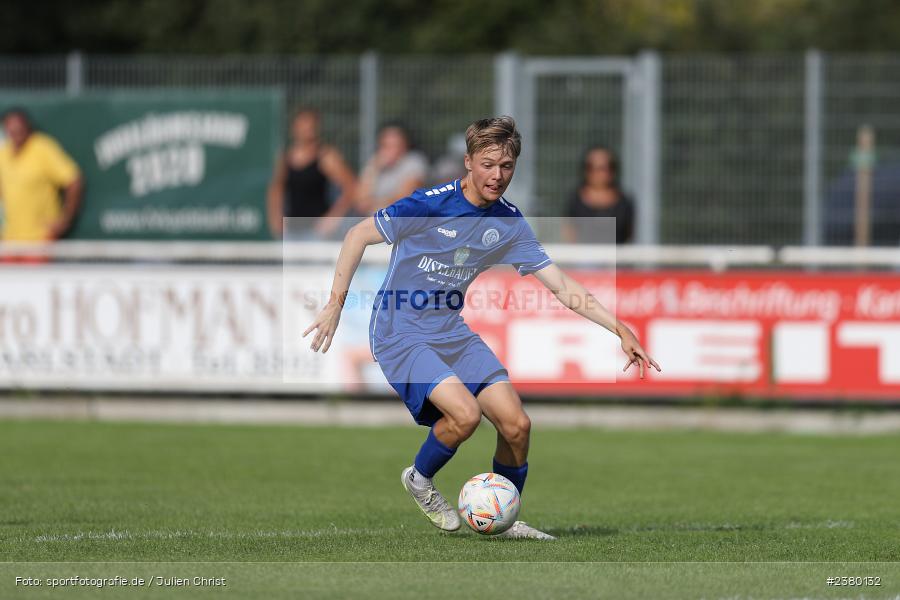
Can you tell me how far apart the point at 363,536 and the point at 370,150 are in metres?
9.78

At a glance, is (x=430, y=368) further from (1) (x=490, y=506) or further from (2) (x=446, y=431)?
(1) (x=490, y=506)

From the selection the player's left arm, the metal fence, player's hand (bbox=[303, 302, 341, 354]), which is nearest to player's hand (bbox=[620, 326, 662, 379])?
the player's left arm

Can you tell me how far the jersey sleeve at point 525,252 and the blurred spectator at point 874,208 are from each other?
362 inches

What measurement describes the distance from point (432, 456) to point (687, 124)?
9699mm

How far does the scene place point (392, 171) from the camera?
16.9m

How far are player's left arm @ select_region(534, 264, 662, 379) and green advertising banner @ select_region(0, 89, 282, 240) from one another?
986cm

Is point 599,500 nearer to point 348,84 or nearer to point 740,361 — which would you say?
point 740,361

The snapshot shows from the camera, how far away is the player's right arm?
8.01 metres

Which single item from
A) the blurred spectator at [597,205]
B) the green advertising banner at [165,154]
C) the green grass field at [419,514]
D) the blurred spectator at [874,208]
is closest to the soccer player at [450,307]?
the green grass field at [419,514]

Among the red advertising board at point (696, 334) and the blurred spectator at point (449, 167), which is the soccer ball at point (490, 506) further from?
the blurred spectator at point (449, 167)

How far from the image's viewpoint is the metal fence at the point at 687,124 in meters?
17.3

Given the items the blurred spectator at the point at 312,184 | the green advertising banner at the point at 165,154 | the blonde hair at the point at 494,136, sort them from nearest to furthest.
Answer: the blonde hair at the point at 494,136 < the blurred spectator at the point at 312,184 < the green advertising banner at the point at 165,154

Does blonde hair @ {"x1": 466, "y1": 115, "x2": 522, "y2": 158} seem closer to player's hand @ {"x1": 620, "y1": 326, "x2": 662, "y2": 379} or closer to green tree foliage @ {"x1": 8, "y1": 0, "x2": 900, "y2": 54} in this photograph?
player's hand @ {"x1": 620, "y1": 326, "x2": 662, "y2": 379}

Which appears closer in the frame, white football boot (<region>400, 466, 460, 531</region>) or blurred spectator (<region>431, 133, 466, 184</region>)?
white football boot (<region>400, 466, 460, 531</region>)
